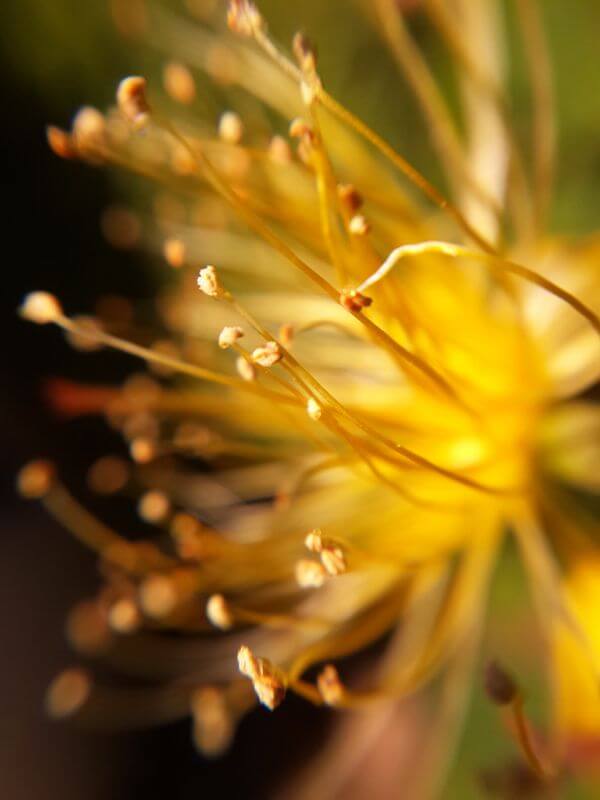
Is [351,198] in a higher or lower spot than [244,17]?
lower

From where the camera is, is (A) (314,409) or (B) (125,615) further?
(B) (125,615)

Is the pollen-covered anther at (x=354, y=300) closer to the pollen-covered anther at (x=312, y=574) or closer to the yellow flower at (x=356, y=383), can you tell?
the yellow flower at (x=356, y=383)

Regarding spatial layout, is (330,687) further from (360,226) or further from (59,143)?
(59,143)

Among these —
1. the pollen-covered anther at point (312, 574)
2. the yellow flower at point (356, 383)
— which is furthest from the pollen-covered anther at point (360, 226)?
the pollen-covered anther at point (312, 574)

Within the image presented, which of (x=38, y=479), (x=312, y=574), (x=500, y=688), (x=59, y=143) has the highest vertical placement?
(x=59, y=143)

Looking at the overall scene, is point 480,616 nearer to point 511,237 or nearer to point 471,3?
point 511,237

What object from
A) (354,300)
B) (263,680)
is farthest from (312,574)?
(354,300)

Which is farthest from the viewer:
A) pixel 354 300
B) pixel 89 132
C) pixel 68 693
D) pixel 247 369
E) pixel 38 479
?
pixel 68 693
